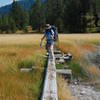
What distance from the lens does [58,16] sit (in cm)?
8494

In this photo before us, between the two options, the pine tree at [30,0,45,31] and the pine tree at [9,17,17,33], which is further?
the pine tree at [30,0,45,31]

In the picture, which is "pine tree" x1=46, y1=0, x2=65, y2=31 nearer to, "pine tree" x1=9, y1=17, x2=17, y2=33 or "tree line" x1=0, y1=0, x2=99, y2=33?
"tree line" x1=0, y1=0, x2=99, y2=33

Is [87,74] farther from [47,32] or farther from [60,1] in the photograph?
[60,1]

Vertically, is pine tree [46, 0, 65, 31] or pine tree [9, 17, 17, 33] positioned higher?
pine tree [46, 0, 65, 31]

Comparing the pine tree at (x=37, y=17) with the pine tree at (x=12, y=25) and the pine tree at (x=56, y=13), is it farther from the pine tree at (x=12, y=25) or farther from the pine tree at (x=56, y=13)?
the pine tree at (x=12, y=25)

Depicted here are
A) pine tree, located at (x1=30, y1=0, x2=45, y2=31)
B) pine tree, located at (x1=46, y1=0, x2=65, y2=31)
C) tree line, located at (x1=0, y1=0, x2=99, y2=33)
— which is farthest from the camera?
pine tree, located at (x1=30, y1=0, x2=45, y2=31)

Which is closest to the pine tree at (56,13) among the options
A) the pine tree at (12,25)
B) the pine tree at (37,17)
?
the pine tree at (37,17)

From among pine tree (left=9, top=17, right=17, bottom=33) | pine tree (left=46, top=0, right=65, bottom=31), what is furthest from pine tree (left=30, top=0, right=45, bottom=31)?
pine tree (left=9, top=17, right=17, bottom=33)

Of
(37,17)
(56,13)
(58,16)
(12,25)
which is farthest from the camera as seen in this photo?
(37,17)

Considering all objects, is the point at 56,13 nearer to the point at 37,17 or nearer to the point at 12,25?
the point at 37,17

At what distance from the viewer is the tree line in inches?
Result: 3007

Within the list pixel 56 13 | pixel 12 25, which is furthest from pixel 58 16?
pixel 12 25

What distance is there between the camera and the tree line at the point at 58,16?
7638 cm

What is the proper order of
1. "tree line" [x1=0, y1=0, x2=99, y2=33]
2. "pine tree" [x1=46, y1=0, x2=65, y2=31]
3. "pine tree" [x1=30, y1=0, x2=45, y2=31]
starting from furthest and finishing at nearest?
"pine tree" [x1=30, y1=0, x2=45, y2=31] → "pine tree" [x1=46, y1=0, x2=65, y2=31] → "tree line" [x1=0, y1=0, x2=99, y2=33]
